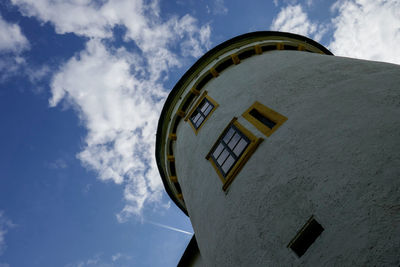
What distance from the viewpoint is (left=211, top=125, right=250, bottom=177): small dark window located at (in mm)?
6594

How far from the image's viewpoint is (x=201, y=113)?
Answer: 32.1ft

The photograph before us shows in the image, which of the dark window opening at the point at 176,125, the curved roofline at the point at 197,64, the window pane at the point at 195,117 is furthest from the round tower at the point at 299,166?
the curved roofline at the point at 197,64

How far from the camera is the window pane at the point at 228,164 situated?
261 inches

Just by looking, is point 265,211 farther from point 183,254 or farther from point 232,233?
point 183,254

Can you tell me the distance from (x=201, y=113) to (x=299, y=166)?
5.34m

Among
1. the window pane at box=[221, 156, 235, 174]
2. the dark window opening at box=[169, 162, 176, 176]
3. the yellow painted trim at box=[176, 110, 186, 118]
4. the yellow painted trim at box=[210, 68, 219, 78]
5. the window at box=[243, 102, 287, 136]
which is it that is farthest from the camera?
the dark window opening at box=[169, 162, 176, 176]

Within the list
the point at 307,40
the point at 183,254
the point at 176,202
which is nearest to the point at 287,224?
the point at 183,254

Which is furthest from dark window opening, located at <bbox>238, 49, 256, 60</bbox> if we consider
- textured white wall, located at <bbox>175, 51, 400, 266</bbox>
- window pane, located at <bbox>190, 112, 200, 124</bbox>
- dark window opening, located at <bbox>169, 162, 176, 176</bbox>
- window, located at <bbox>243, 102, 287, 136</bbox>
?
dark window opening, located at <bbox>169, 162, 176, 176</bbox>

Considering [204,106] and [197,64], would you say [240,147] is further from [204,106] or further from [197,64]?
[197,64]

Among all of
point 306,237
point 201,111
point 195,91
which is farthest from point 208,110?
point 306,237

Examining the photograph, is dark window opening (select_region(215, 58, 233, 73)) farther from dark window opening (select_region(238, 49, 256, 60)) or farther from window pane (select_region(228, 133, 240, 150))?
window pane (select_region(228, 133, 240, 150))

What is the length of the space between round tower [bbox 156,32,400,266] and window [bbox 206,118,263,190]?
0.03 meters

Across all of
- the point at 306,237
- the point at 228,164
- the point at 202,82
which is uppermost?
the point at 202,82

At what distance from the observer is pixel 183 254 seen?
1305 cm
